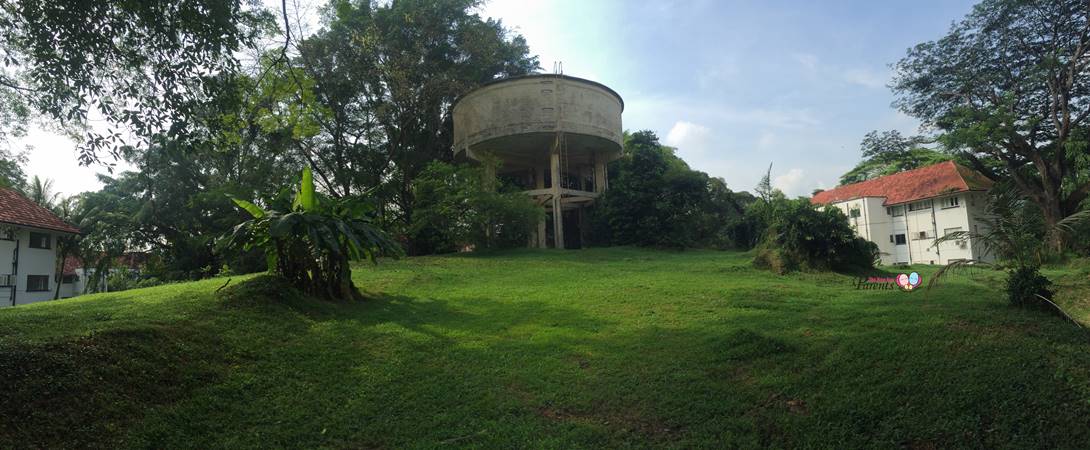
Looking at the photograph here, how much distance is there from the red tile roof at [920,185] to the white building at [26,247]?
3528cm

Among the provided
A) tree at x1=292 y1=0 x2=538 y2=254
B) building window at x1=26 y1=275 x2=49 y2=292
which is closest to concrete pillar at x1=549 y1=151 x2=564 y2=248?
tree at x1=292 y1=0 x2=538 y2=254

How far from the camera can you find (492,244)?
24.5 m

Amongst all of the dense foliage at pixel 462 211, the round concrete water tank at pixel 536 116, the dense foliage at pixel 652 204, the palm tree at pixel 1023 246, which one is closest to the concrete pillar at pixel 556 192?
the round concrete water tank at pixel 536 116

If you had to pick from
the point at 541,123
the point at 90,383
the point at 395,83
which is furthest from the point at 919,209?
the point at 90,383

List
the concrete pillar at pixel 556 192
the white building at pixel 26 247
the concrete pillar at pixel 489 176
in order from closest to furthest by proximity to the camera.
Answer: the white building at pixel 26 247 < the concrete pillar at pixel 489 176 < the concrete pillar at pixel 556 192

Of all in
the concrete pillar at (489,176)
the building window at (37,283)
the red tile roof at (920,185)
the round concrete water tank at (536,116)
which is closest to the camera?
the concrete pillar at (489,176)

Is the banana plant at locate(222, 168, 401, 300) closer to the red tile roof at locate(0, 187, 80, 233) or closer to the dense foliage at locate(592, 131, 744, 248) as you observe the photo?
the red tile roof at locate(0, 187, 80, 233)

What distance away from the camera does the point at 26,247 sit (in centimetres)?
2417

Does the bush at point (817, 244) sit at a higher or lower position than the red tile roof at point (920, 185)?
lower

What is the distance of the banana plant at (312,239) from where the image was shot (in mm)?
9109

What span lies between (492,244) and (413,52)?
975cm

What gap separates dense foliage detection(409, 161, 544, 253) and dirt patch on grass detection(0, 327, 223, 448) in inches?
673

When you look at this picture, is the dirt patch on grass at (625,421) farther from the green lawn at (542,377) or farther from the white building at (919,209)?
the white building at (919,209)

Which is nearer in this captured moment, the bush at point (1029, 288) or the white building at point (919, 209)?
the bush at point (1029, 288)
